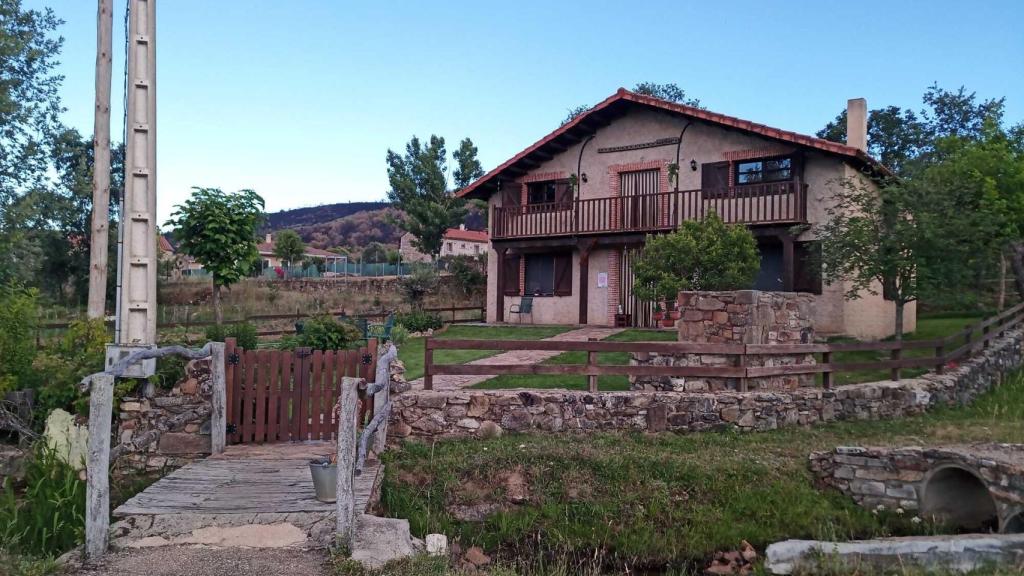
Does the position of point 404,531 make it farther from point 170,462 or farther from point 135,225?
point 135,225

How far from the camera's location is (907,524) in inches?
305

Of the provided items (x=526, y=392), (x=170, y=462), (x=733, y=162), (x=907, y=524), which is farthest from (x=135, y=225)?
(x=733, y=162)

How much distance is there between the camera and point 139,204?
7168 mm

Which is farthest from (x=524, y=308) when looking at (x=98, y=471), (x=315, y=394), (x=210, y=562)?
(x=210, y=562)

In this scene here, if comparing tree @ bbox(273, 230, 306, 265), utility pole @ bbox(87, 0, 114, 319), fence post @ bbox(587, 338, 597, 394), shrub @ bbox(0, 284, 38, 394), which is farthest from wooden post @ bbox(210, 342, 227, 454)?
tree @ bbox(273, 230, 306, 265)

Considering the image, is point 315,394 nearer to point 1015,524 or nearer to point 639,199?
point 1015,524

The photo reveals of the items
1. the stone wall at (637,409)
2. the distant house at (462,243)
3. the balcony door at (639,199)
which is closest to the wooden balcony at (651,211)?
the balcony door at (639,199)

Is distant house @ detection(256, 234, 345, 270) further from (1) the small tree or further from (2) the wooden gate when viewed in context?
(2) the wooden gate

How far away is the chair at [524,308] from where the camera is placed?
21922 mm

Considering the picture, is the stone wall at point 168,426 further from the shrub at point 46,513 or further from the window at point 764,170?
the window at point 764,170

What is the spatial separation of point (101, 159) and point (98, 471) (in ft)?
24.4

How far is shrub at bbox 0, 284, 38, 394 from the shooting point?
7609 mm

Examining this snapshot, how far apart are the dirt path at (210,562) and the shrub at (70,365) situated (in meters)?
3.57

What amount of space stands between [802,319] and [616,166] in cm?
1000
